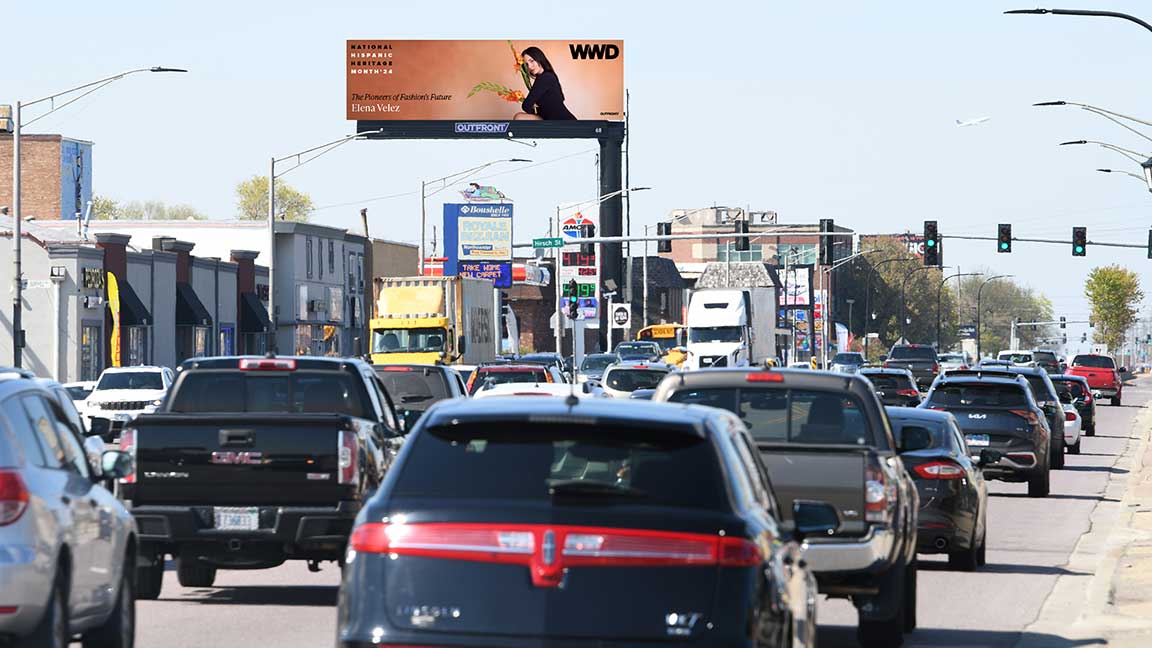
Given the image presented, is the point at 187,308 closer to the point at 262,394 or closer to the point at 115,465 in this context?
the point at 262,394

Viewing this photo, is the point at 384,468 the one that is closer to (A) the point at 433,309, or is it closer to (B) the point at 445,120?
(A) the point at 433,309

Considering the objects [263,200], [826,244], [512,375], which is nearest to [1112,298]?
[263,200]

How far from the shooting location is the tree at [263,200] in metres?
162

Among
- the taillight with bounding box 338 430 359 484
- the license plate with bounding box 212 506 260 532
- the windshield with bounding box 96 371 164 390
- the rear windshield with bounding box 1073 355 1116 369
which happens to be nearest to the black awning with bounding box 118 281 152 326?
the windshield with bounding box 96 371 164 390

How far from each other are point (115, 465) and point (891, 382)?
1246 inches

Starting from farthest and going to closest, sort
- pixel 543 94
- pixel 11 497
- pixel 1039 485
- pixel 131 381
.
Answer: pixel 543 94 < pixel 131 381 < pixel 1039 485 < pixel 11 497

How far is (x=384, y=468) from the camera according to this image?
16234 millimetres

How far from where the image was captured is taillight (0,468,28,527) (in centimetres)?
943

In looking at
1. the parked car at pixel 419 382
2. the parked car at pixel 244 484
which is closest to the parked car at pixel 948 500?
the parked car at pixel 244 484

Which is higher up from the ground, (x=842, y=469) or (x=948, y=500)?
(x=842, y=469)

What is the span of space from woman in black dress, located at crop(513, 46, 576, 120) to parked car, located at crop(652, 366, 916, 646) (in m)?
87.0

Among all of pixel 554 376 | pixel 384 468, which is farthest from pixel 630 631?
pixel 554 376

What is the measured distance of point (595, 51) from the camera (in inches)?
4038

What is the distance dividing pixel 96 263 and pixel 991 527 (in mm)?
47425
